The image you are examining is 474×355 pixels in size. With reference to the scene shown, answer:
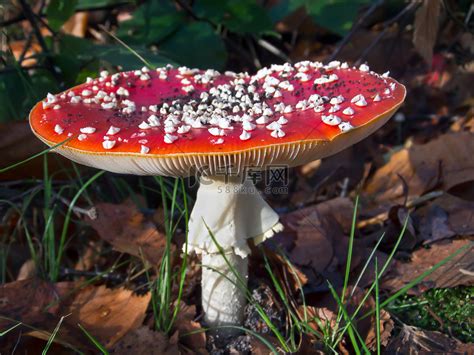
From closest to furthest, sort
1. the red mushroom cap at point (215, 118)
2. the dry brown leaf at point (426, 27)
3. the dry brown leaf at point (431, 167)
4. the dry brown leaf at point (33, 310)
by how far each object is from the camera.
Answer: the red mushroom cap at point (215, 118) → the dry brown leaf at point (33, 310) → the dry brown leaf at point (426, 27) → the dry brown leaf at point (431, 167)

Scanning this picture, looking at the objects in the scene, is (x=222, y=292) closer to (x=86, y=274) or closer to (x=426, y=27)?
(x=86, y=274)

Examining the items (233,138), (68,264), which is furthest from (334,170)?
(233,138)

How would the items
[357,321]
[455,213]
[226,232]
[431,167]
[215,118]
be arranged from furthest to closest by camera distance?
1. [431,167]
2. [455,213]
3. [226,232]
4. [357,321]
5. [215,118]

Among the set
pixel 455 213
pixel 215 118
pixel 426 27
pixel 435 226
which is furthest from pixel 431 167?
pixel 215 118

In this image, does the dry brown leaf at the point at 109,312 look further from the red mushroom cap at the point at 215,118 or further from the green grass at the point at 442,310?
the green grass at the point at 442,310

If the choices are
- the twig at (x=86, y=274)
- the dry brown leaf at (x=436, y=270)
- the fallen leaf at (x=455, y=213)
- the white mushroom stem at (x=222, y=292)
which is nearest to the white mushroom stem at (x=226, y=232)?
the white mushroom stem at (x=222, y=292)

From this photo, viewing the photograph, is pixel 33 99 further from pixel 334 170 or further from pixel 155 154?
pixel 334 170
